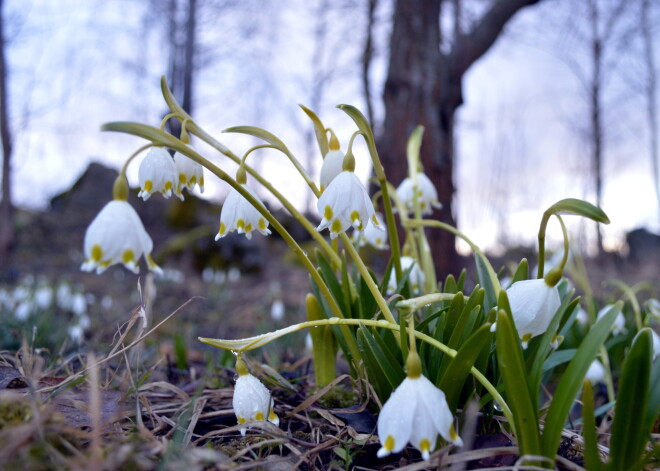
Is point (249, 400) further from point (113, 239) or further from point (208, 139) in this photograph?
point (208, 139)

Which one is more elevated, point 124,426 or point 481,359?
point 481,359

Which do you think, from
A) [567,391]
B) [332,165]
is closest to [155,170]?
[332,165]

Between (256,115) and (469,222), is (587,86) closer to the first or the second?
(469,222)

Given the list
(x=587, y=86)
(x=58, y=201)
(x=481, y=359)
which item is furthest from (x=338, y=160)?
(x=58, y=201)

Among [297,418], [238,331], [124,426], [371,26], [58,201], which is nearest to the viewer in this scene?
[124,426]

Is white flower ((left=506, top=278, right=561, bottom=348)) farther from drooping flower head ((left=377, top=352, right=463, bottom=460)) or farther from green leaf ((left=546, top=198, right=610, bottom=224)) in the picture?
drooping flower head ((left=377, top=352, right=463, bottom=460))

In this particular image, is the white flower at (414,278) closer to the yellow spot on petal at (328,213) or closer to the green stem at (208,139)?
the green stem at (208,139)

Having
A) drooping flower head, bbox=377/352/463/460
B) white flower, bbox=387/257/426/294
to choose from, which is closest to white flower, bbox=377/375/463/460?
drooping flower head, bbox=377/352/463/460
